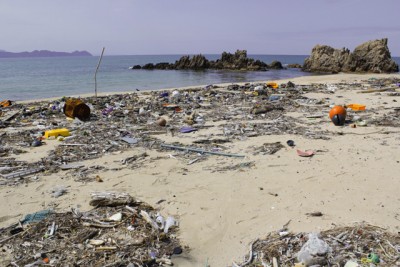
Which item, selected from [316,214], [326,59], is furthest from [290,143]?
[326,59]

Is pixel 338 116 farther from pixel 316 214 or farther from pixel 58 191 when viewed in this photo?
pixel 58 191

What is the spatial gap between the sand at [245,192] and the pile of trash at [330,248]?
6.2 inches

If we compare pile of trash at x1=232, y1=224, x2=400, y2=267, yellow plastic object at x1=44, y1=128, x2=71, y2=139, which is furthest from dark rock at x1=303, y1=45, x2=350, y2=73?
pile of trash at x1=232, y1=224, x2=400, y2=267

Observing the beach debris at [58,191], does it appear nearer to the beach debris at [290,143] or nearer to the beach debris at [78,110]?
the beach debris at [290,143]

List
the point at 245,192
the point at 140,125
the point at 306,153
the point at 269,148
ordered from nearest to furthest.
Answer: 1. the point at 245,192
2. the point at 306,153
3. the point at 269,148
4. the point at 140,125

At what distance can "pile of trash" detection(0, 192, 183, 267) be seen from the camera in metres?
3.24

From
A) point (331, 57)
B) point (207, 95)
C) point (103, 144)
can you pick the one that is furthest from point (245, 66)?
point (103, 144)

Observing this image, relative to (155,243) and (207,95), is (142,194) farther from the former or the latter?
(207,95)

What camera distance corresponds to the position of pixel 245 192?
4.73m

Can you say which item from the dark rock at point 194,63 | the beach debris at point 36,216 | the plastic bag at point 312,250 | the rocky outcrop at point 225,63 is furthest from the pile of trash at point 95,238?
the dark rock at point 194,63

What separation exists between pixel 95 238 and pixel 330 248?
250cm

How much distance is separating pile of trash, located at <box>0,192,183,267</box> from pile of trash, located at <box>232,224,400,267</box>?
92cm

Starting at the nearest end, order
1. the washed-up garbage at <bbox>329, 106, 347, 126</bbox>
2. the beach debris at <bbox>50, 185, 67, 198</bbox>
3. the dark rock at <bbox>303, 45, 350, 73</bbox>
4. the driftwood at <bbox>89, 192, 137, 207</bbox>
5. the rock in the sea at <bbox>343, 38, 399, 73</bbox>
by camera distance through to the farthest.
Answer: the driftwood at <bbox>89, 192, 137, 207</bbox> → the beach debris at <bbox>50, 185, 67, 198</bbox> → the washed-up garbage at <bbox>329, 106, 347, 126</bbox> → the rock in the sea at <bbox>343, 38, 399, 73</bbox> → the dark rock at <bbox>303, 45, 350, 73</bbox>

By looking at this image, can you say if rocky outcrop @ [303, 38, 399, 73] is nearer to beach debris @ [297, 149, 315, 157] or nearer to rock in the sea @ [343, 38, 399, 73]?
rock in the sea @ [343, 38, 399, 73]
